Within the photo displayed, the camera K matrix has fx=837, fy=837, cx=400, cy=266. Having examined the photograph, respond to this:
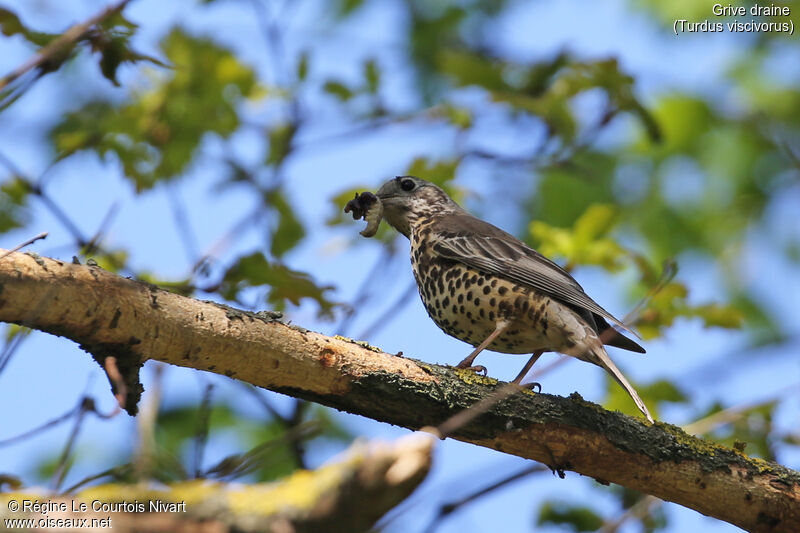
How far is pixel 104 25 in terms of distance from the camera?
3682mm

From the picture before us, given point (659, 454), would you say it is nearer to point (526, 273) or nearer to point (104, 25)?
point (526, 273)

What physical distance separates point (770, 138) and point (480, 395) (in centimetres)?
619

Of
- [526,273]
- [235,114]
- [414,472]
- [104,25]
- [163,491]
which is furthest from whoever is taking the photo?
[235,114]

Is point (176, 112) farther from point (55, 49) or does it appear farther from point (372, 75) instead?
point (55, 49)

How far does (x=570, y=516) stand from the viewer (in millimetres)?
4781

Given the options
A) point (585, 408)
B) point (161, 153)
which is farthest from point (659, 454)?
point (161, 153)

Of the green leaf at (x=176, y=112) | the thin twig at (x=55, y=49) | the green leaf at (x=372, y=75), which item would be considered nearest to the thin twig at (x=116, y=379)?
the thin twig at (x=55, y=49)

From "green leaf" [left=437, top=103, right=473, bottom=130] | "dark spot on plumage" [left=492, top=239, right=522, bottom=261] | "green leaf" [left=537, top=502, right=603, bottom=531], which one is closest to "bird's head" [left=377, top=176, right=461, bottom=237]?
"green leaf" [left=437, top=103, right=473, bottom=130]

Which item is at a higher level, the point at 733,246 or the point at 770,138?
the point at 770,138

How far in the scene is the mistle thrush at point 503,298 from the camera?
15.8ft

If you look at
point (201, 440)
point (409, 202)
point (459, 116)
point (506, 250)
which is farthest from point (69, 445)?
point (459, 116)

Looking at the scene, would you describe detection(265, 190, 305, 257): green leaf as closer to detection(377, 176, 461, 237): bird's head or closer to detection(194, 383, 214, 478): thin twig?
detection(377, 176, 461, 237): bird's head

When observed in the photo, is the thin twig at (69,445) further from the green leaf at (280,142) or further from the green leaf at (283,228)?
the green leaf at (280,142)

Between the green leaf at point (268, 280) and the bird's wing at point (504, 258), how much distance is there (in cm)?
115
